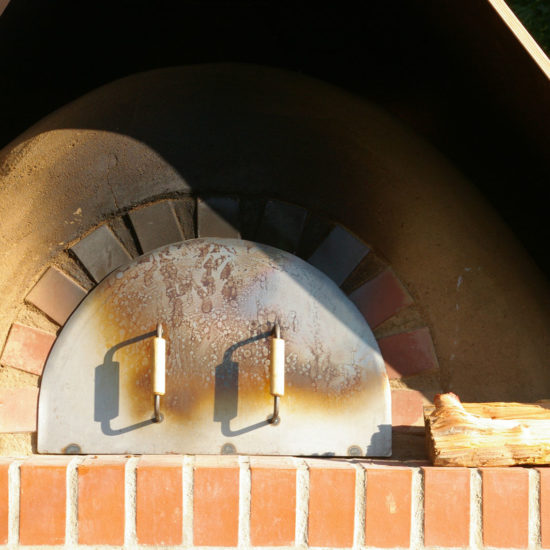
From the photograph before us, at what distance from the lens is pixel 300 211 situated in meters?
1.30

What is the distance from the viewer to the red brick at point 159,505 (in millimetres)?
1027

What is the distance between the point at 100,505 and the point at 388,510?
445mm

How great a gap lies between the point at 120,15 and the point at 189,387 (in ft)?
2.30

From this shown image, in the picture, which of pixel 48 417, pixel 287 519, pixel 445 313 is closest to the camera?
pixel 287 519

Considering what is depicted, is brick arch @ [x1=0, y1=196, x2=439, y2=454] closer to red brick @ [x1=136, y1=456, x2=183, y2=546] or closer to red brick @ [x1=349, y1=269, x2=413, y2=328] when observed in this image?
red brick @ [x1=349, y1=269, x2=413, y2=328]

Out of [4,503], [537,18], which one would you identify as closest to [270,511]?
[4,503]

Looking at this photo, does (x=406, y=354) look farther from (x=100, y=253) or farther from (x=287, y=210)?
(x=100, y=253)

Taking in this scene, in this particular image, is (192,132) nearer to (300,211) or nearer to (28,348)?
(300,211)

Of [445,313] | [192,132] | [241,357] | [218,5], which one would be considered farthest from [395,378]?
[218,5]

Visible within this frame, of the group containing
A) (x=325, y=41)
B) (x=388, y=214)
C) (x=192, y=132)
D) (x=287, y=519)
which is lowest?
(x=287, y=519)

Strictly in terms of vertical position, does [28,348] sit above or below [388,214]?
below

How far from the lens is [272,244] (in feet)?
4.24

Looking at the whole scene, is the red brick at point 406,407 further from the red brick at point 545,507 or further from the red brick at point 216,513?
the red brick at point 216,513

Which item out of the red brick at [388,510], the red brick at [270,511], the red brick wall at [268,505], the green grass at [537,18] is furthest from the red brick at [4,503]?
the green grass at [537,18]
